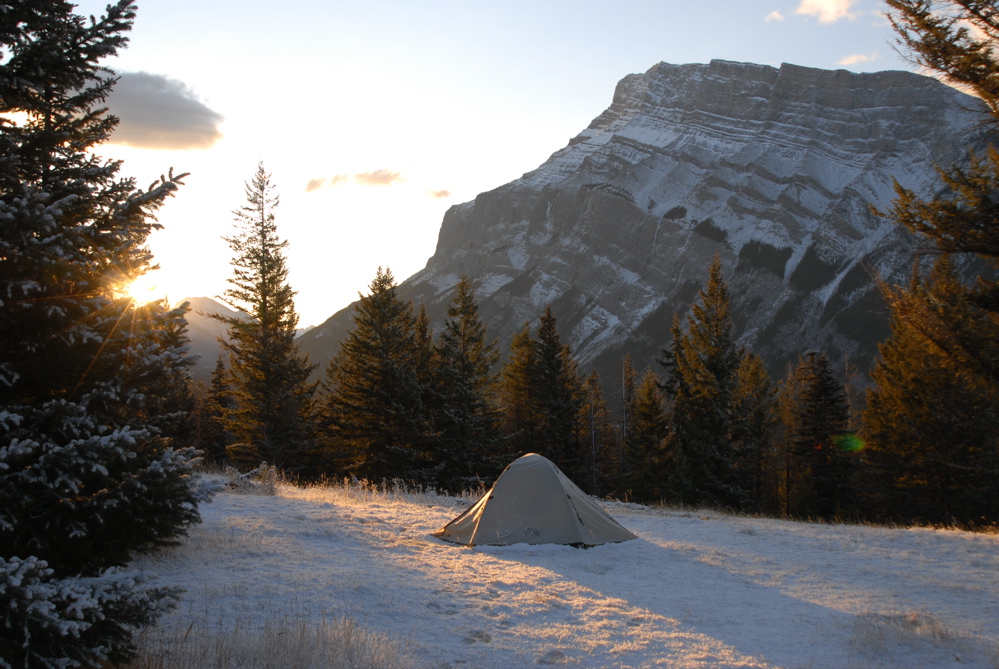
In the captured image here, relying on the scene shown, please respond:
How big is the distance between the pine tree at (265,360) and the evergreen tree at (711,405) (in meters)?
19.3

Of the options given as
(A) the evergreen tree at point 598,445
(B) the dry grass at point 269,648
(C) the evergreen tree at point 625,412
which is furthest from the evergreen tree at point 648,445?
(B) the dry grass at point 269,648

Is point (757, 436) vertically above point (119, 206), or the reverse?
point (119, 206)

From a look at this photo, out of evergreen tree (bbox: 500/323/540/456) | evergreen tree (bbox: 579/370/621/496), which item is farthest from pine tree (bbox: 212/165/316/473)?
evergreen tree (bbox: 579/370/621/496)

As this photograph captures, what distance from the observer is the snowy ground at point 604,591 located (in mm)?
5789

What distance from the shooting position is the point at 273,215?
30.7 meters

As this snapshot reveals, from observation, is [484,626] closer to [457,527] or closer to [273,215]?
[457,527]

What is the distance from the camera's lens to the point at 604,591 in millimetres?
7988

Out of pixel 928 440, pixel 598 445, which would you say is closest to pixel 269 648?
pixel 928 440

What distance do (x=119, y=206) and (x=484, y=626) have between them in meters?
5.31

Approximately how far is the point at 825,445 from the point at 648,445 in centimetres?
1080

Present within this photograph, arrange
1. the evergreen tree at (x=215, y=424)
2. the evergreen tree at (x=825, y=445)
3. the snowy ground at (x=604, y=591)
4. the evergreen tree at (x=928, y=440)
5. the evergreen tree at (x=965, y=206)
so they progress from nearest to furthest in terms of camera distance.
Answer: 1. the snowy ground at (x=604, y=591)
2. the evergreen tree at (x=965, y=206)
3. the evergreen tree at (x=928, y=440)
4. the evergreen tree at (x=825, y=445)
5. the evergreen tree at (x=215, y=424)

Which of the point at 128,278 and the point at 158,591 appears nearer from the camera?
the point at 158,591

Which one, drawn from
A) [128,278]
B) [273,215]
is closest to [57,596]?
[128,278]

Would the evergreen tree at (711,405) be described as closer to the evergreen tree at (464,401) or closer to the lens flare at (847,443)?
the lens flare at (847,443)
